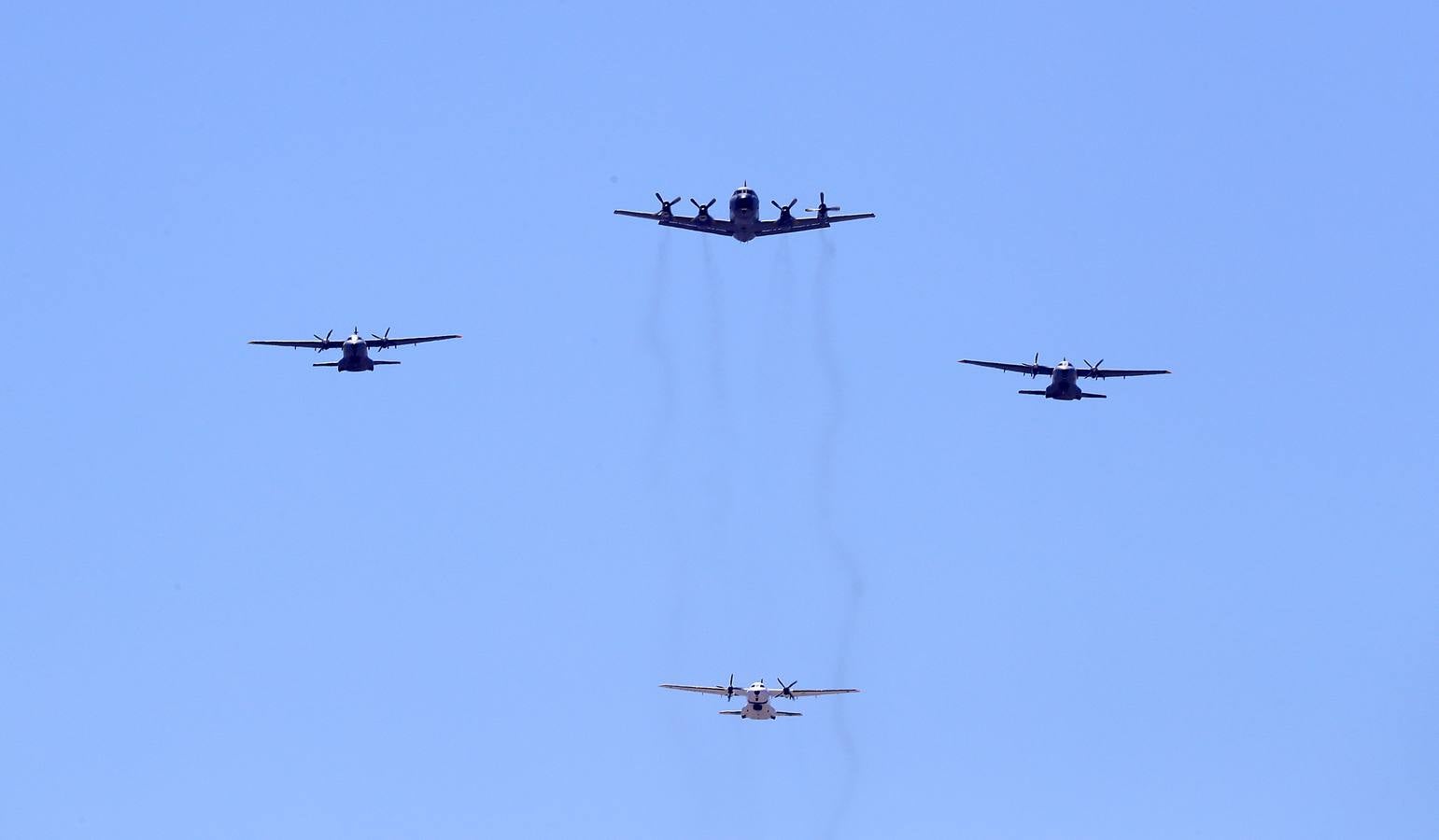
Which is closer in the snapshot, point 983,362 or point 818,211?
point 818,211

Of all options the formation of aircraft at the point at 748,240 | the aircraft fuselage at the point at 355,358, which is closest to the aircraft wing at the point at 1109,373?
the formation of aircraft at the point at 748,240

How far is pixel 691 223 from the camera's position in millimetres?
139500

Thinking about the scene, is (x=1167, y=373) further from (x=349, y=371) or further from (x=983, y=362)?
(x=349, y=371)

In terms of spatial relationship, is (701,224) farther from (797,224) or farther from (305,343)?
(305,343)

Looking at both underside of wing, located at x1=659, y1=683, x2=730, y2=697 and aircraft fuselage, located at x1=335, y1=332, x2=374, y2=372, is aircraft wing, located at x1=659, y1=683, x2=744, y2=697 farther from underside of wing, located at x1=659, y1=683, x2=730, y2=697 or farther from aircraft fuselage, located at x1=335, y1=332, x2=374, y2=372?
aircraft fuselage, located at x1=335, y1=332, x2=374, y2=372

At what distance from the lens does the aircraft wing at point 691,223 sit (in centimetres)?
13900

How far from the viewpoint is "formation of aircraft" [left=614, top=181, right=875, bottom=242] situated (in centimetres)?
13775

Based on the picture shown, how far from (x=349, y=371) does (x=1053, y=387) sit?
48.9 metres

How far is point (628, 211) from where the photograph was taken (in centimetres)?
13875

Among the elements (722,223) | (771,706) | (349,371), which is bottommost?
(771,706)

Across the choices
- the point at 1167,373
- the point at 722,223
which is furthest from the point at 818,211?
the point at 1167,373

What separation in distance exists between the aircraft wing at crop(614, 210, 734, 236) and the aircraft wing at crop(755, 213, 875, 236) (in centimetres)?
220

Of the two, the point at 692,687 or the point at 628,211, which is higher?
the point at 628,211

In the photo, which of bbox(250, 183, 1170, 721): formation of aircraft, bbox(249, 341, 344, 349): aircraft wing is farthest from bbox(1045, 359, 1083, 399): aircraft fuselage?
bbox(249, 341, 344, 349): aircraft wing
